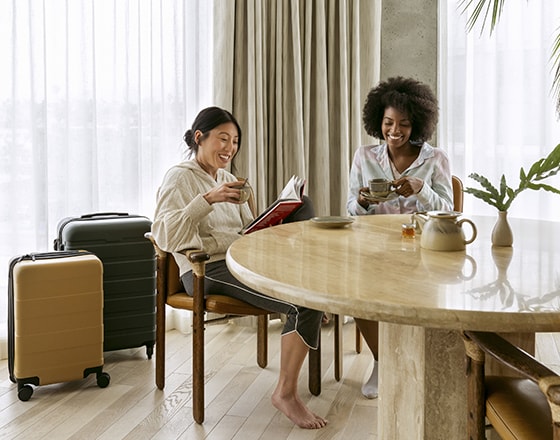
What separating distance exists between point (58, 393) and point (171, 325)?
3.35 feet

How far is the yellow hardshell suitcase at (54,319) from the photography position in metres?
2.78

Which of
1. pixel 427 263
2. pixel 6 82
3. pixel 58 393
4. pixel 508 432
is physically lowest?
pixel 58 393

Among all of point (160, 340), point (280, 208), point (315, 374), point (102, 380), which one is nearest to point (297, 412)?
point (315, 374)

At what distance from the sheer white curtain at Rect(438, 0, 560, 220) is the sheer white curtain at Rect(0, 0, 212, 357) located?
1.41 metres

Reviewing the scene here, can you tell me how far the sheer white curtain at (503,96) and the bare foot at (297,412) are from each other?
2.00 meters

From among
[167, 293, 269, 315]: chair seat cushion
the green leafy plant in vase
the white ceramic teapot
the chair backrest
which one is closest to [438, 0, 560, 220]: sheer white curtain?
the chair backrest

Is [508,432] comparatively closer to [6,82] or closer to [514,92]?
[6,82]

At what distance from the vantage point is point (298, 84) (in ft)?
12.5

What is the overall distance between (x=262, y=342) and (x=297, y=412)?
0.62 meters

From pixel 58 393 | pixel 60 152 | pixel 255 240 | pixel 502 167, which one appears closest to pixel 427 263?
pixel 255 240

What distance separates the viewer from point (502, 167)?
4.02 metres

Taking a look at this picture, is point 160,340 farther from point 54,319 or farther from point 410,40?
point 410,40

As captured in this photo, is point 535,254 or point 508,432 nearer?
point 508,432

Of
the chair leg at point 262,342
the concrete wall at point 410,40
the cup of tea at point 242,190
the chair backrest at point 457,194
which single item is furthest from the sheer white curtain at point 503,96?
the cup of tea at point 242,190
